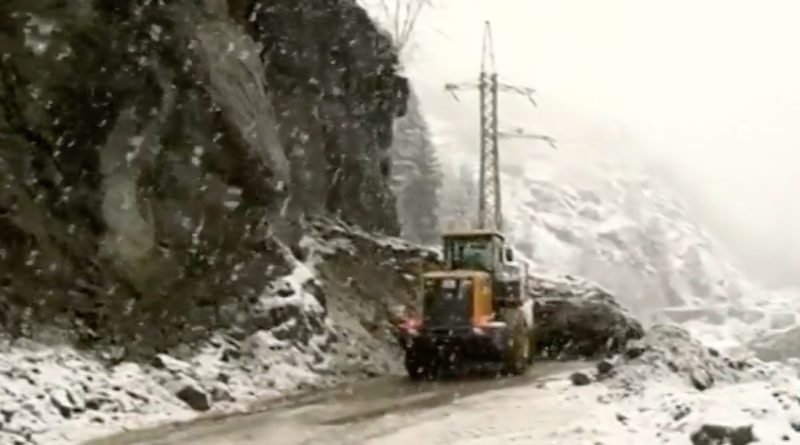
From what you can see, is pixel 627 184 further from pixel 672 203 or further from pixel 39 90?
pixel 39 90

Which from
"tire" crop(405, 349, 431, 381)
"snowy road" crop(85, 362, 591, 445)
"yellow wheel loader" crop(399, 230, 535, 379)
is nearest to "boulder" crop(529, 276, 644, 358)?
"yellow wheel loader" crop(399, 230, 535, 379)

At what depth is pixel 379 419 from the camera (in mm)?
14234

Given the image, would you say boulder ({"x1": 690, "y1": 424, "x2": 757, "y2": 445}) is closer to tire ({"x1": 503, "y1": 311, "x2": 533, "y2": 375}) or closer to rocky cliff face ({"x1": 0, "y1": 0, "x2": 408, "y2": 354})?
rocky cliff face ({"x1": 0, "y1": 0, "x2": 408, "y2": 354})

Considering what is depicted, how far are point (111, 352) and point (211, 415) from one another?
2.46 meters

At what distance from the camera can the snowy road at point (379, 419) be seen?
41.4 ft

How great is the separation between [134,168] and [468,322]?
716cm

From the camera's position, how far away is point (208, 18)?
71.3 feet

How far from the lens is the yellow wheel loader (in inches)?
808

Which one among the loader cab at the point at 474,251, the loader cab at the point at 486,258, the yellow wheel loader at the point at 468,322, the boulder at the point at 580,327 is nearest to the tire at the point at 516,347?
the yellow wheel loader at the point at 468,322

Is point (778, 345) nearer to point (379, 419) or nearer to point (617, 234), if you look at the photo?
point (379, 419)

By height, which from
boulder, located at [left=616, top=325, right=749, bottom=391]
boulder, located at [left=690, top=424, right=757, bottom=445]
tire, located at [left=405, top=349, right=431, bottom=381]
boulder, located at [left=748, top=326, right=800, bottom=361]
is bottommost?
boulder, located at [left=748, top=326, right=800, bottom=361]

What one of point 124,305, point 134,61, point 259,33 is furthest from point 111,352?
point 259,33

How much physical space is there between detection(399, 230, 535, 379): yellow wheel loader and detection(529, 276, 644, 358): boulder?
5.66 m

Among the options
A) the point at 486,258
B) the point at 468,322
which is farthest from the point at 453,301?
the point at 486,258
